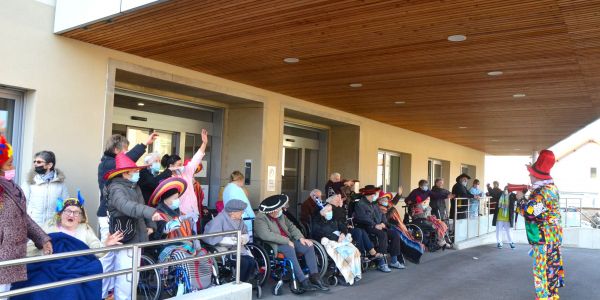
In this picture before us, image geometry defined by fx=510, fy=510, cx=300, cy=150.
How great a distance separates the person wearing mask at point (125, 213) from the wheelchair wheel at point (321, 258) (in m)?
2.37

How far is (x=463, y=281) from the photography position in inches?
285

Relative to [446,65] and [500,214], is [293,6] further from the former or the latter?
[500,214]

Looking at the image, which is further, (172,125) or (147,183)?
(172,125)

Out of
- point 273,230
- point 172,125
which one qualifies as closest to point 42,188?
point 273,230

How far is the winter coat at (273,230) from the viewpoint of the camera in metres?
5.93

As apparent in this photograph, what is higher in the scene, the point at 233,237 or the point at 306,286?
the point at 233,237

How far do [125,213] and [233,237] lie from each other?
144 cm

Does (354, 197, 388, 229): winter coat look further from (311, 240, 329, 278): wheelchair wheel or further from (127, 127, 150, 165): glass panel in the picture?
(127, 127, 150, 165): glass panel

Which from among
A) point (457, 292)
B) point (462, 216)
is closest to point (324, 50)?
point (457, 292)

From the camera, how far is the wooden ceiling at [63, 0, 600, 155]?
4539 mm

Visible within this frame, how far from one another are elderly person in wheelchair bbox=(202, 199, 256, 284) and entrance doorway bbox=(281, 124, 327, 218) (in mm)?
4993

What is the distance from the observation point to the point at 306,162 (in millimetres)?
11852

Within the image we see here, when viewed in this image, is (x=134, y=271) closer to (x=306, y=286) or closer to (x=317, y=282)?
(x=306, y=286)

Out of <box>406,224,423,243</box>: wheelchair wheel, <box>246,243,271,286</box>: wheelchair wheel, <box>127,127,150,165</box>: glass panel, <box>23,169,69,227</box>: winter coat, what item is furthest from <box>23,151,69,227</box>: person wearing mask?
<box>406,224,423,243</box>: wheelchair wheel
